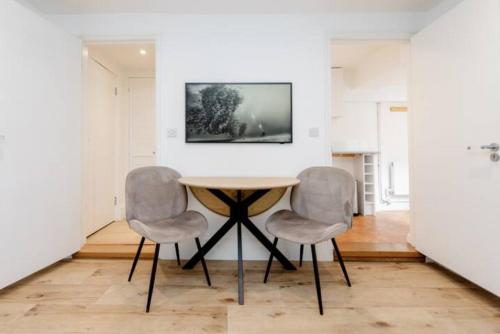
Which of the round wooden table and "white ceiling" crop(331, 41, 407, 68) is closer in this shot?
the round wooden table

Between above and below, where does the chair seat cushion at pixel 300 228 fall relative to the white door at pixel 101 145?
below

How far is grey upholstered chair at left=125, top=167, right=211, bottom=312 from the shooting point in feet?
5.56

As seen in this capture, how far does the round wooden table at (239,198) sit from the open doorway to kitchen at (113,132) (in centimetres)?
79

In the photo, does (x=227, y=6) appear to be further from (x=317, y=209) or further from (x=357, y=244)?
(x=357, y=244)

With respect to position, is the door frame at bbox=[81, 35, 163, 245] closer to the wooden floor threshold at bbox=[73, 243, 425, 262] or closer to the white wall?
the white wall

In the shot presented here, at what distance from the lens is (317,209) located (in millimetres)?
1994

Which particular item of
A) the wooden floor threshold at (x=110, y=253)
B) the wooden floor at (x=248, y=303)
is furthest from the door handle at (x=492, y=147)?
the wooden floor threshold at (x=110, y=253)

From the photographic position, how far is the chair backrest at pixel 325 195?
6.14 feet

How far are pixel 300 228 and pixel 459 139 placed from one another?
139 cm

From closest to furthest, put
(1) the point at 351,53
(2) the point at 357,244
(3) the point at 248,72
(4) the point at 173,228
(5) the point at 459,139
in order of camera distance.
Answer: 1. (4) the point at 173,228
2. (5) the point at 459,139
3. (3) the point at 248,72
4. (2) the point at 357,244
5. (1) the point at 351,53

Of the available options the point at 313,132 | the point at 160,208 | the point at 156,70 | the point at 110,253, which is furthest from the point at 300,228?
the point at 156,70

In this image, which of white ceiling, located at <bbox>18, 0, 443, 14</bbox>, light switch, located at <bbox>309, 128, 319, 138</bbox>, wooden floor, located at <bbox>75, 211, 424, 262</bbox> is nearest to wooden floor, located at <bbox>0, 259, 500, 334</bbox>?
wooden floor, located at <bbox>75, 211, 424, 262</bbox>

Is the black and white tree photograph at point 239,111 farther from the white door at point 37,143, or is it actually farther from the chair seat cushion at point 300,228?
the white door at point 37,143

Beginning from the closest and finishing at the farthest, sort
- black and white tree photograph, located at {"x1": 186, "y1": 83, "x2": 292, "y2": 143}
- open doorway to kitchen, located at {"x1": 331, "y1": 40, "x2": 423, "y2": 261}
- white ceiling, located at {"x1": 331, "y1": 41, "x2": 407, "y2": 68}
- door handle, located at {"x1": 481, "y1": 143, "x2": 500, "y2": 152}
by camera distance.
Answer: door handle, located at {"x1": 481, "y1": 143, "x2": 500, "y2": 152} → black and white tree photograph, located at {"x1": 186, "y1": 83, "x2": 292, "y2": 143} → white ceiling, located at {"x1": 331, "y1": 41, "x2": 407, "y2": 68} → open doorway to kitchen, located at {"x1": 331, "y1": 40, "x2": 423, "y2": 261}
